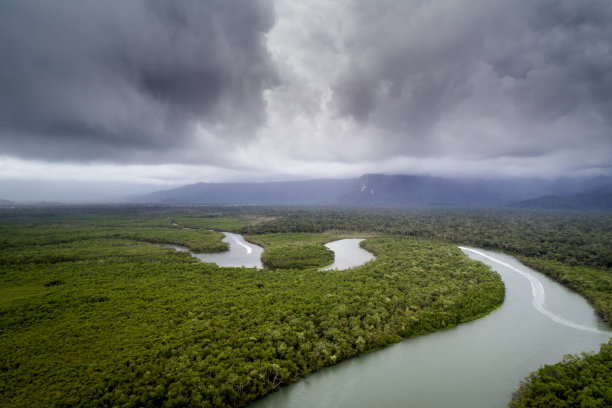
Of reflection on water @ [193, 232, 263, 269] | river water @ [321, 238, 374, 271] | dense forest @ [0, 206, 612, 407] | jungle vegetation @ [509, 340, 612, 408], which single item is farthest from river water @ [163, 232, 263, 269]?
jungle vegetation @ [509, 340, 612, 408]

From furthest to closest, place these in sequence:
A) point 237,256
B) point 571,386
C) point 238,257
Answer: point 237,256 < point 238,257 < point 571,386

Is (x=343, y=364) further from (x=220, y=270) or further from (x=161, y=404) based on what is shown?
(x=220, y=270)

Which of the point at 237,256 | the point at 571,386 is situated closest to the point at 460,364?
the point at 571,386

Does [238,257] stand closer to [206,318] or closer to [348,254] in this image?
[348,254]

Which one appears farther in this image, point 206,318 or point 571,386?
point 206,318

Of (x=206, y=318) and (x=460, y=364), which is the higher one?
(x=206, y=318)

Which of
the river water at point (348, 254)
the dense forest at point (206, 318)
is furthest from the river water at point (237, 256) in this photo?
the river water at point (348, 254)
